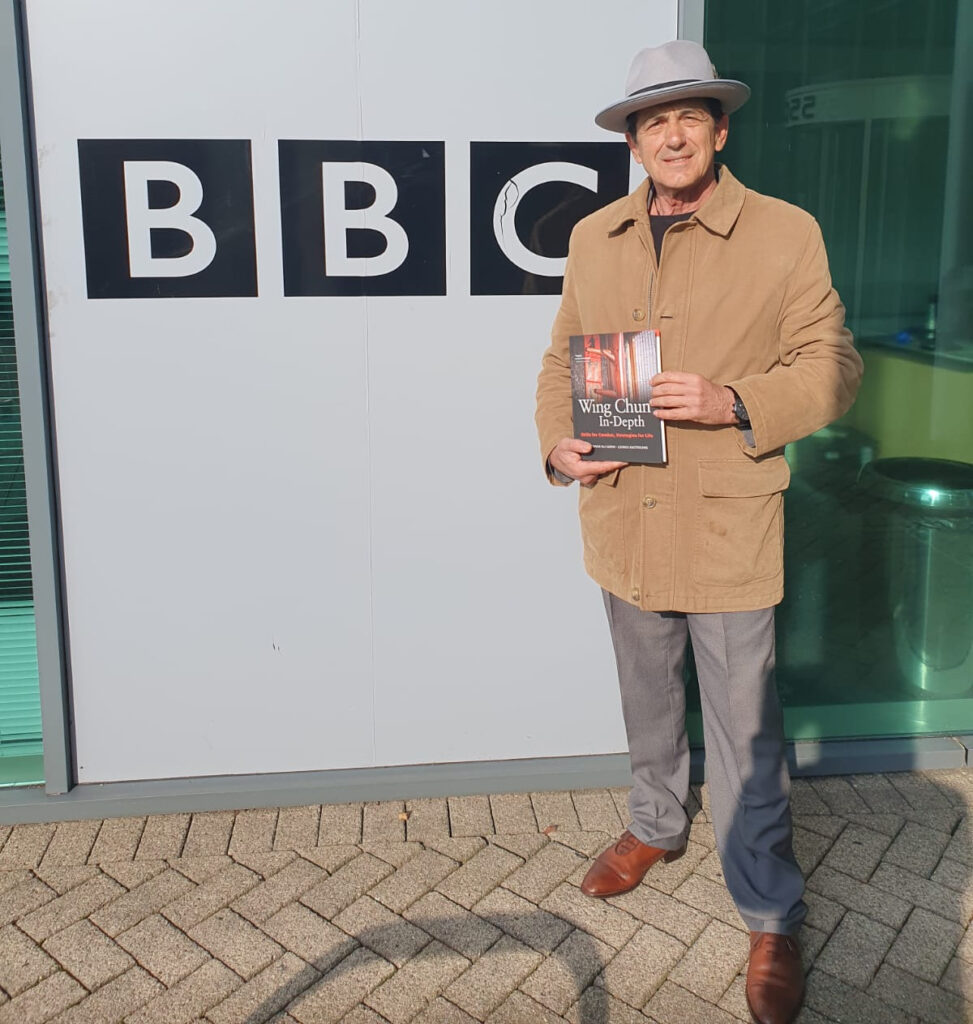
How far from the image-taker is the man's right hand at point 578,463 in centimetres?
319

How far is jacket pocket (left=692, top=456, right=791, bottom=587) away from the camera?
3.08 metres

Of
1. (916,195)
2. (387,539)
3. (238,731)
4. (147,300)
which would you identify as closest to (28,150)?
(147,300)

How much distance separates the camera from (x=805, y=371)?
2.97m

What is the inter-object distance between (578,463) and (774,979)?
142 centimetres

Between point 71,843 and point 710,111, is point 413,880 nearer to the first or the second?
point 71,843

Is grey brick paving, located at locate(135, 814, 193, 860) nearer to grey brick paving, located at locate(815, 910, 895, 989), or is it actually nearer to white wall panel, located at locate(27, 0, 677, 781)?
white wall panel, located at locate(27, 0, 677, 781)

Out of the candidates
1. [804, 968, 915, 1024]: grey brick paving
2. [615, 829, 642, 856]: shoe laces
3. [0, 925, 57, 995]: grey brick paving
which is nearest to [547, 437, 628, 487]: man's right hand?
[615, 829, 642, 856]: shoe laces

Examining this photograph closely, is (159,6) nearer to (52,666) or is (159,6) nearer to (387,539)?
(387,539)

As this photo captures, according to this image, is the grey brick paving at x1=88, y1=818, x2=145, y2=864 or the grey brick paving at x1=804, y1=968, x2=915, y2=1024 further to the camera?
the grey brick paving at x1=88, y1=818, x2=145, y2=864

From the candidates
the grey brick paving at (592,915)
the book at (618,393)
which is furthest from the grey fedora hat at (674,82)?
the grey brick paving at (592,915)

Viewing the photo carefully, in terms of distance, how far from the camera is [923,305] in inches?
171

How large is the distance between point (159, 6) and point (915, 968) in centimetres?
349

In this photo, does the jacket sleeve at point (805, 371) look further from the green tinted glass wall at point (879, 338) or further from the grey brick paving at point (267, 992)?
the grey brick paving at point (267, 992)

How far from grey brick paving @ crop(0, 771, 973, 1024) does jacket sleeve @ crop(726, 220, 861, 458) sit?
1406mm
